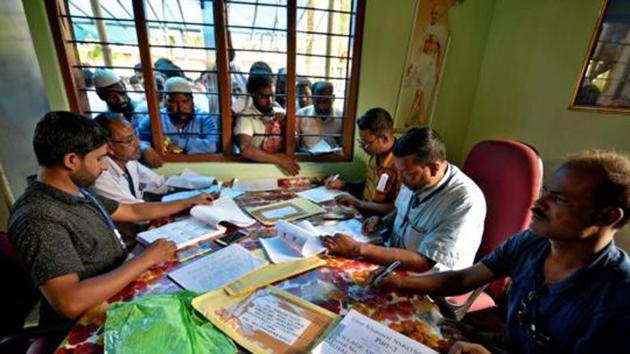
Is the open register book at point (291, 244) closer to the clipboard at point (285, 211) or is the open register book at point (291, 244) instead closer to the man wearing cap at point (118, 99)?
the clipboard at point (285, 211)

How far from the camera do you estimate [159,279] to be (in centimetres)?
94

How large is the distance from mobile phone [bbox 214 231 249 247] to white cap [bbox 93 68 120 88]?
1.27 meters

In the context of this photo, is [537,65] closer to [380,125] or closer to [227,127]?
[380,125]

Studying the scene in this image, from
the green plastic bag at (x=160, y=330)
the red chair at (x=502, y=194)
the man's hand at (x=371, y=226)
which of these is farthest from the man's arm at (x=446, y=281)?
the green plastic bag at (x=160, y=330)

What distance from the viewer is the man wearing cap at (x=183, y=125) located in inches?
72.8

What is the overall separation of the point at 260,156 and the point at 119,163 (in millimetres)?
778

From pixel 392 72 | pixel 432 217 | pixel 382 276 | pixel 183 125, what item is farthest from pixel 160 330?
pixel 392 72

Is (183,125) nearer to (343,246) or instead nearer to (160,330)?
(343,246)

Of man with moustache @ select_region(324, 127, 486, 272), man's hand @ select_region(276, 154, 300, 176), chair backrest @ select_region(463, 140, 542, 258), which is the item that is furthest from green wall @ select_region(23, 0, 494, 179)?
man with moustache @ select_region(324, 127, 486, 272)

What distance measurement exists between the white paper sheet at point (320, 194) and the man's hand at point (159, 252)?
0.81 metres

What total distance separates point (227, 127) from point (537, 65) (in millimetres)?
1841

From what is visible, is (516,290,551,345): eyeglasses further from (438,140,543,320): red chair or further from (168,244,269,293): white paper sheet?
(168,244,269,293): white paper sheet

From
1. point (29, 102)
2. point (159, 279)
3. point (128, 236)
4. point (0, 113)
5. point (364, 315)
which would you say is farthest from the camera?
point (29, 102)

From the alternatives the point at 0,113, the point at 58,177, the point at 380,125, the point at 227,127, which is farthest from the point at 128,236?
the point at 380,125
